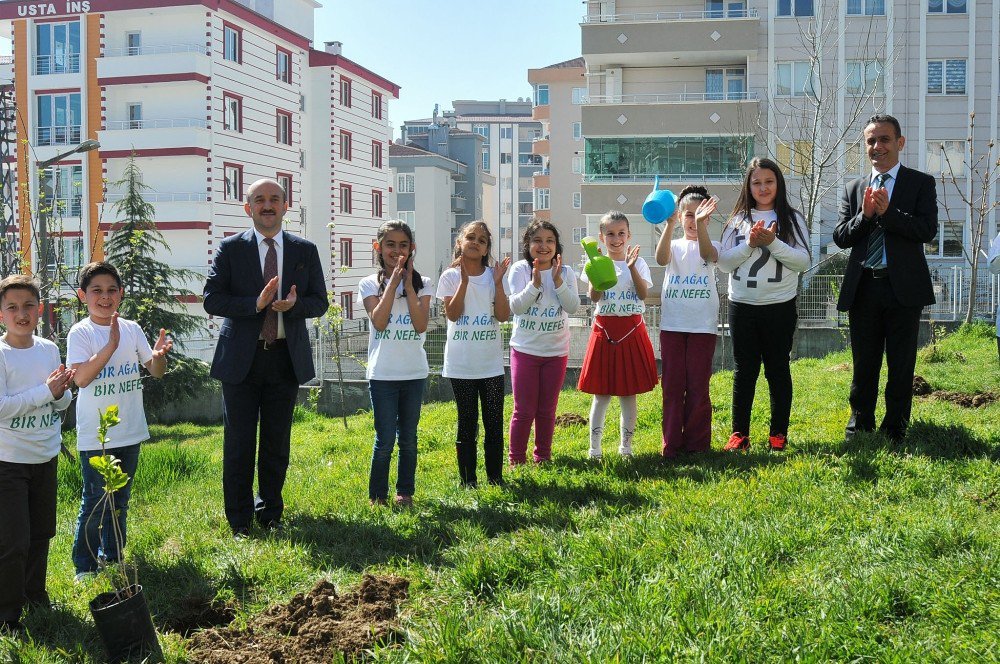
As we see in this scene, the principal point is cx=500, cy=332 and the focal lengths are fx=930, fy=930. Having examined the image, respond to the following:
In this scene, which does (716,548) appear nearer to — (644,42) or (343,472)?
(343,472)

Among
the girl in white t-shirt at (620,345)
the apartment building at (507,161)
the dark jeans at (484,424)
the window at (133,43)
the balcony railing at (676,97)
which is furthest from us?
the apartment building at (507,161)

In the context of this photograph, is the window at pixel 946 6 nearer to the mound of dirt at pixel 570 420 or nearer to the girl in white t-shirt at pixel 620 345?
the mound of dirt at pixel 570 420

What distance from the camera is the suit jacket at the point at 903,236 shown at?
20.2 ft

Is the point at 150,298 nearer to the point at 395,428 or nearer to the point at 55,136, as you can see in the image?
the point at 395,428

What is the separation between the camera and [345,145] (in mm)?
49688

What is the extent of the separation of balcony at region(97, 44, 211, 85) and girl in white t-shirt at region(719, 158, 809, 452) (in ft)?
115

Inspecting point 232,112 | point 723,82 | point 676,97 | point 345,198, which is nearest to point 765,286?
point 676,97

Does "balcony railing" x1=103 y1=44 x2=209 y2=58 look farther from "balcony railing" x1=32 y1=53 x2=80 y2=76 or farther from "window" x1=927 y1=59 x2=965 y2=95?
"window" x1=927 y1=59 x2=965 y2=95

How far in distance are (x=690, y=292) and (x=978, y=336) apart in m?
12.3

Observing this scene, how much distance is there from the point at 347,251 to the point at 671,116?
65.3ft

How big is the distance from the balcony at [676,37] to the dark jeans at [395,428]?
33.6 m

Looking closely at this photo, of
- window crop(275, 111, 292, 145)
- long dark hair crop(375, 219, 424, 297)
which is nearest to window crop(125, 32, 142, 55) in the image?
window crop(275, 111, 292, 145)

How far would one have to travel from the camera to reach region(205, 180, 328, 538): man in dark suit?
5.85 m

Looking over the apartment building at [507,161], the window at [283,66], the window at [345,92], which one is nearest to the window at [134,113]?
the window at [283,66]
